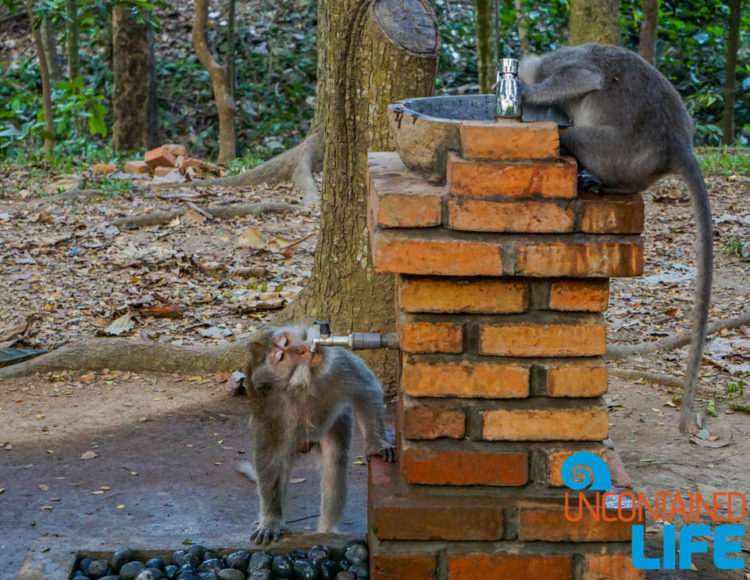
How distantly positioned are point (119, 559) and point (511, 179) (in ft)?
5.61

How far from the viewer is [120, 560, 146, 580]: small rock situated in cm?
284

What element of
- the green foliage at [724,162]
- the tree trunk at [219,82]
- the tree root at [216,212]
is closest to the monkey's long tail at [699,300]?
the tree root at [216,212]

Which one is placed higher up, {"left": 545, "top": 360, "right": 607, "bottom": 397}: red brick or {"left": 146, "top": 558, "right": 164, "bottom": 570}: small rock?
{"left": 545, "top": 360, "right": 607, "bottom": 397}: red brick

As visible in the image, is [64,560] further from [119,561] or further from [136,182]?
[136,182]

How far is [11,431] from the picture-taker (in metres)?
4.52

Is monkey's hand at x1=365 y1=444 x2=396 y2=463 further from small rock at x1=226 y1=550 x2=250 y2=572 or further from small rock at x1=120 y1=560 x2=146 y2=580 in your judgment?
small rock at x1=120 y1=560 x2=146 y2=580

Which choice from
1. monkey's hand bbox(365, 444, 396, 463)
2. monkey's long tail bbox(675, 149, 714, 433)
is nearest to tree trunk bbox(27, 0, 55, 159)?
monkey's hand bbox(365, 444, 396, 463)

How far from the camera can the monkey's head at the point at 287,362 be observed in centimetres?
312

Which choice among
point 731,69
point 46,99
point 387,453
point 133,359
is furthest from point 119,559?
point 731,69

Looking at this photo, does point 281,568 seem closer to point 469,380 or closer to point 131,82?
point 469,380

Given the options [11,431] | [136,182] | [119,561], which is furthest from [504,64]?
[136,182]

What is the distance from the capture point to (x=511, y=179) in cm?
234

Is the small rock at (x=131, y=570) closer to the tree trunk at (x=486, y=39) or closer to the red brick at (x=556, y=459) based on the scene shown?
the red brick at (x=556, y=459)

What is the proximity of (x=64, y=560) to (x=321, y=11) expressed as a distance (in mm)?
3084
